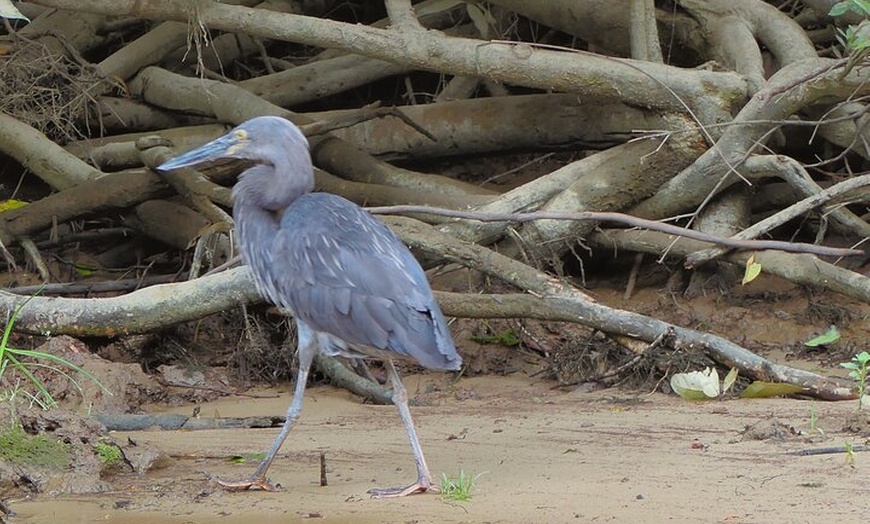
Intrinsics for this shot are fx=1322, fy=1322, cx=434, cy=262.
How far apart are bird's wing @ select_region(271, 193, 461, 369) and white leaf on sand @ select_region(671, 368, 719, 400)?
166cm

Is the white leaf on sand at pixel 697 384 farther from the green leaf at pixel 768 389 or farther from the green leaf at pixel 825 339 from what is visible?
the green leaf at pixel 825 339

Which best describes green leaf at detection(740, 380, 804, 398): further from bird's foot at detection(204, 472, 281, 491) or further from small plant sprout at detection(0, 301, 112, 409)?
small plant sprout at detection(0, 301, 112, 409)

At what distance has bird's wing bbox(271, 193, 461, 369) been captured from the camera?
435 centimetres

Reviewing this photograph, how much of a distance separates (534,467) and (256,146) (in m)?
1.49

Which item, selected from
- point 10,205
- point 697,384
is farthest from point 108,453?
point 10,205

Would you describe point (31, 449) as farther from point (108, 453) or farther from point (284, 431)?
point (284, 431)

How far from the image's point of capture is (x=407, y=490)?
4172 millimetres

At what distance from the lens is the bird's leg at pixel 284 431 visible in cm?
437

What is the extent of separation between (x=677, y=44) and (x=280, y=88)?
2.52 m

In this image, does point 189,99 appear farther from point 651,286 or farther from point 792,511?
point 792,511

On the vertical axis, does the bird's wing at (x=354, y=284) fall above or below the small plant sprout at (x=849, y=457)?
above

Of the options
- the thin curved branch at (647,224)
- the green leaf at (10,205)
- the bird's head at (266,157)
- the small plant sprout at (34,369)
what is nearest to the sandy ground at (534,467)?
the small plant sprout at (34,369)

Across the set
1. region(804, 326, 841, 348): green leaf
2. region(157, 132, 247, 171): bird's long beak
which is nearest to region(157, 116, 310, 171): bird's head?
region(157, 132, 247, 171): bird's long beak

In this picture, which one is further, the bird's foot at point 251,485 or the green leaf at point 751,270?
the green leaf at point 751,270
